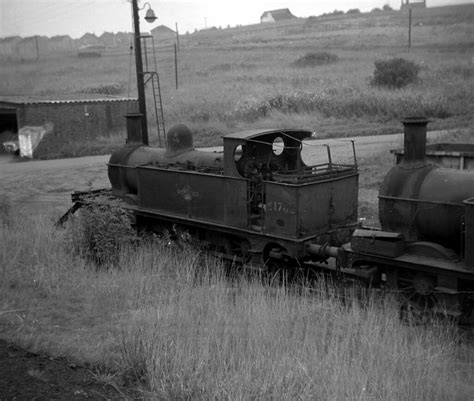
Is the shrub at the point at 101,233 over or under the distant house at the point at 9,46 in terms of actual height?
under

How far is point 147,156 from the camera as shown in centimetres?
1163

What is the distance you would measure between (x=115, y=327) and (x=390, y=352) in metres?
2.78

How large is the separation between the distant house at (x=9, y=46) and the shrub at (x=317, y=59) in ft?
118

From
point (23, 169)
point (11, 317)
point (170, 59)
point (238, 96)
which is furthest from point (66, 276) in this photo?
point (170, 59)

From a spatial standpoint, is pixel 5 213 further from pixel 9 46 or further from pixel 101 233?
pixel 101 233

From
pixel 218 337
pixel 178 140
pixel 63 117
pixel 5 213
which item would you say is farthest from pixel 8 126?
pixel 218 337

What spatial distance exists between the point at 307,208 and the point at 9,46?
19.4 feet

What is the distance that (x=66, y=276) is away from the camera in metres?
7.83

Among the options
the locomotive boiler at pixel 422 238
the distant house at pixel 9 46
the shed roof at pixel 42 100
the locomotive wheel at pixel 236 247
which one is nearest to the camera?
the locomotive boiler at pixel 422 238

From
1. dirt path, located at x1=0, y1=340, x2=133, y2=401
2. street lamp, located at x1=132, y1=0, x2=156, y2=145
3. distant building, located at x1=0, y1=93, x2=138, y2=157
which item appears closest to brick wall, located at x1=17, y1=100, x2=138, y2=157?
distant building, located at x1=0, y1=93, x2=138, y2=157

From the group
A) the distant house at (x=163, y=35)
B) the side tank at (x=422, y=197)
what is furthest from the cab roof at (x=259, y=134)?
the distant house at (x=163, y=35)

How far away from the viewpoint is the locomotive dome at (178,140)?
1098 cm

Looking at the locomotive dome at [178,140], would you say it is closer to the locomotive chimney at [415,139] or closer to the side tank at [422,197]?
the side tank at [422,197]

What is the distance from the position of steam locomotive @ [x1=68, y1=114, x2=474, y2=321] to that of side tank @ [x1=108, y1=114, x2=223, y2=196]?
24 millimetres
